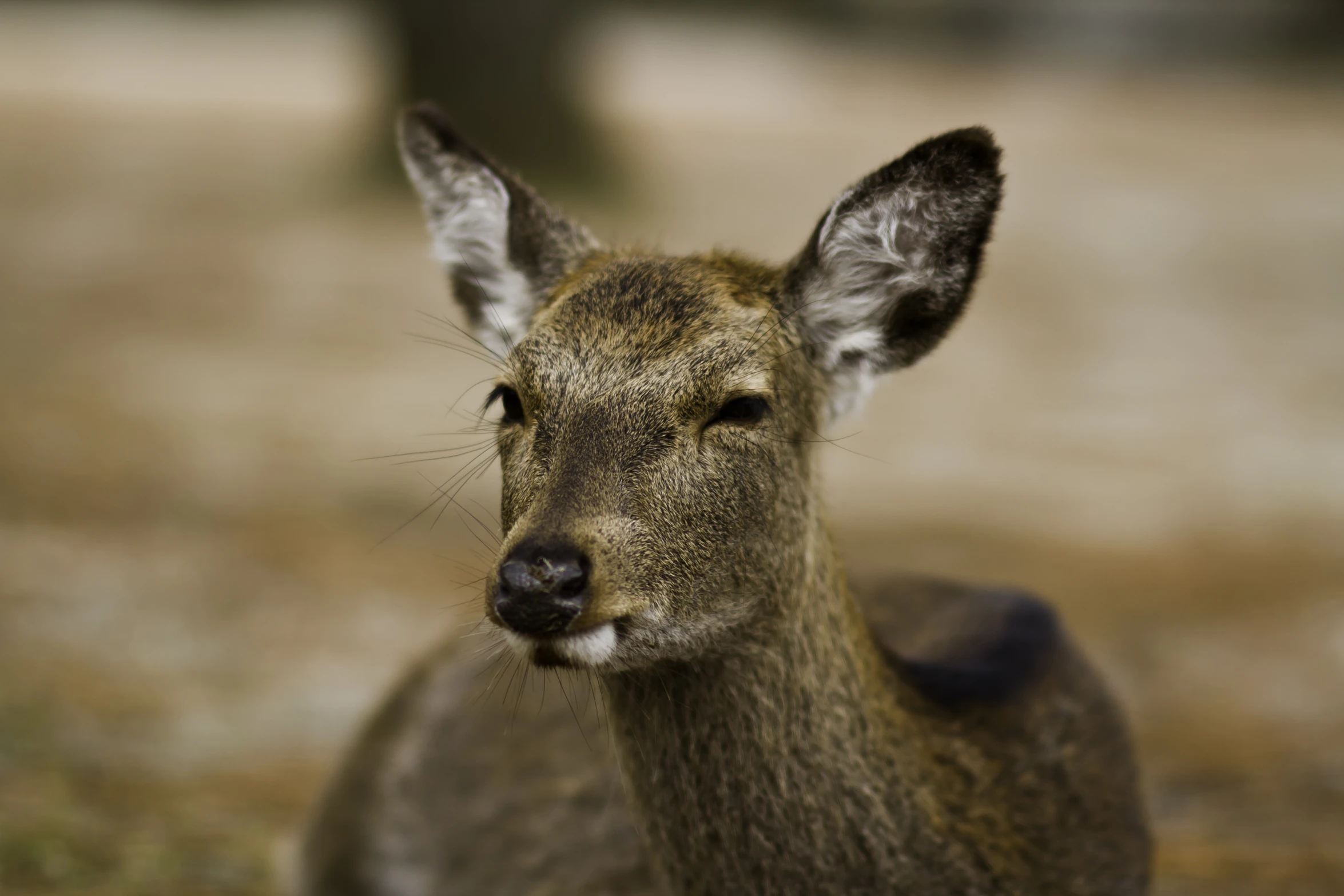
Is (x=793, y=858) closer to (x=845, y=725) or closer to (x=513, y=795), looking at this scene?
(x=845, y=725)

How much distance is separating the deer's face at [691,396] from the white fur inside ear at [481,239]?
28 mm

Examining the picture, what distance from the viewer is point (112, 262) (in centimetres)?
1410

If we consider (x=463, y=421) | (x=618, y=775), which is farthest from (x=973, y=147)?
(x=463, y=421)

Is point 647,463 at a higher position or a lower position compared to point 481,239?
lower

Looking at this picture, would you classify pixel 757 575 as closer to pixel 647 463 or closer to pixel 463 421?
pixel 647 463

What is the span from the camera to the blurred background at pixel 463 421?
19.2 feet

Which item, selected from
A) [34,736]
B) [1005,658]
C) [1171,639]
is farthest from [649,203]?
[1005,658]

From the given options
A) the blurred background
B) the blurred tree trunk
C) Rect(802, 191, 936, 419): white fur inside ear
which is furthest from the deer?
the blurred tree trunk

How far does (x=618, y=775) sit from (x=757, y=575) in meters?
1.32

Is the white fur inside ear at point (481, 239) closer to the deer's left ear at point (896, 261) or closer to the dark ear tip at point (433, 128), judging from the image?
the dark ear tip at point (433, 128)

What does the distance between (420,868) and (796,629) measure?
73.5 inches

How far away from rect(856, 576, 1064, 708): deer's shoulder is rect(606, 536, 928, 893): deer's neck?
1.40 feet

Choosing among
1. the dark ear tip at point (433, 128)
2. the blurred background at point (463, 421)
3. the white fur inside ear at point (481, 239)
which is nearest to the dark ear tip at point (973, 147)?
the white fur inside ear at point (481, 239)

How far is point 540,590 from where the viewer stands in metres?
2.93
